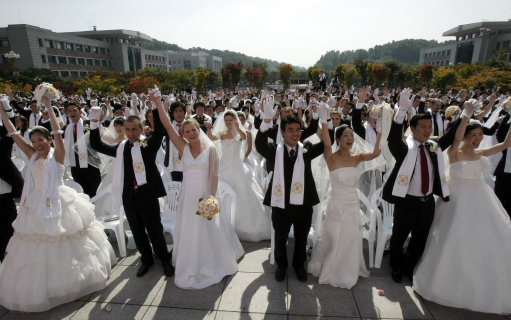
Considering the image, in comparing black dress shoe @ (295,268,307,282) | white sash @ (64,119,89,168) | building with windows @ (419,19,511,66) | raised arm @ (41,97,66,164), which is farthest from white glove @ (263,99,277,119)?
building with windows @ (419,19,511,66)

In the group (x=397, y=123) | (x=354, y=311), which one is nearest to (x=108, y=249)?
(x=354, y=311)

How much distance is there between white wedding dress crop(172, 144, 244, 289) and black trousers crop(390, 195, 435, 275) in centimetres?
253

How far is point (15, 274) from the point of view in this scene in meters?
3.46

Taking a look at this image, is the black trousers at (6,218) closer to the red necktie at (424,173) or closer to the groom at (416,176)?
the groom at (416,176)

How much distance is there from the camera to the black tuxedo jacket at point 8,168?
3980 millimetres

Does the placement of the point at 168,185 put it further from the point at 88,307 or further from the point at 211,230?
the point at 88,307

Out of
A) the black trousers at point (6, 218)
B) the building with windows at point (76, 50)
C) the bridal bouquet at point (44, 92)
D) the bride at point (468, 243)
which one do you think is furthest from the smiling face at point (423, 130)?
the building with windows at point (76, 50)

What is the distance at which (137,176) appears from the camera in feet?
13.0

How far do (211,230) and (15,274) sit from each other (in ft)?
8.13

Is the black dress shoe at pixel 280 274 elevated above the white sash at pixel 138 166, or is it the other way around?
the white sash at pixel 138 166

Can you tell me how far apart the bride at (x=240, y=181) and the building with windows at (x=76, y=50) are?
74.3 metres

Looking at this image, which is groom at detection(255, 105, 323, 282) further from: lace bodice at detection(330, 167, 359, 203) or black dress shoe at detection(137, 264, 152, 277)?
black dress shoe at detection(137, 264, 152, 277)

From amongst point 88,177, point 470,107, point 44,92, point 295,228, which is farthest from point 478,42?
point 44,92

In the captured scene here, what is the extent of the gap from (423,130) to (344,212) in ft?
4.93
